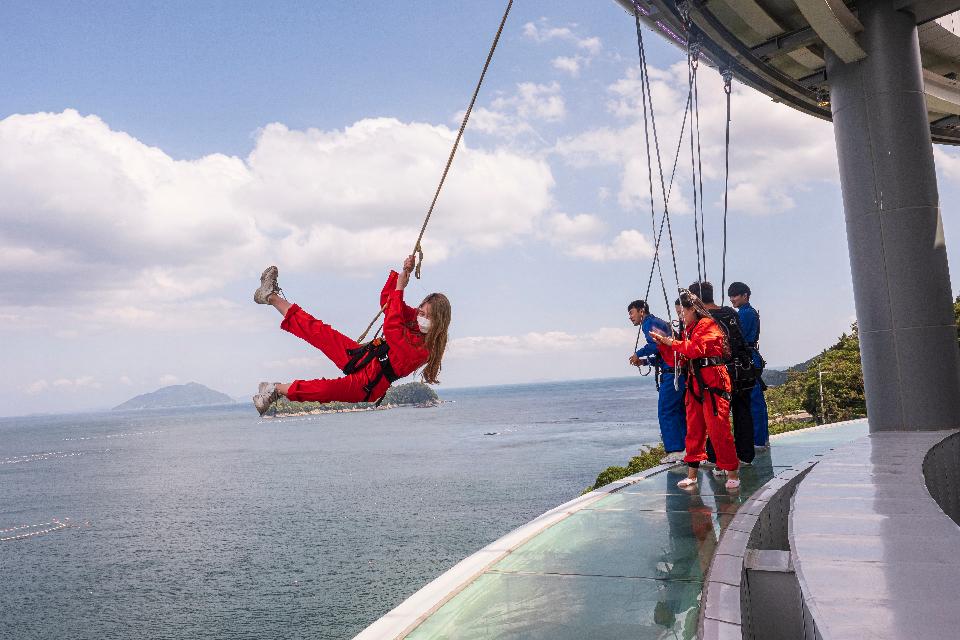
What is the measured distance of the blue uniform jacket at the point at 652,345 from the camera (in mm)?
6848

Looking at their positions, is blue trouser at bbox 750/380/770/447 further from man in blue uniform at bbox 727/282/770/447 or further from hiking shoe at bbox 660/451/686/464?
hiking shoe at bbox 660/451/686/464

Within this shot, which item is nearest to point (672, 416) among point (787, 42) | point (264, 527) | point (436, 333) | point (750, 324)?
point (750, 324)

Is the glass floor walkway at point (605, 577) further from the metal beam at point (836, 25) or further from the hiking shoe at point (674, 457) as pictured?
the metal beam at point (836, 25)

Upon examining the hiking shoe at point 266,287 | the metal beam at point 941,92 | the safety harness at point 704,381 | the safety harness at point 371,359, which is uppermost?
the metal beam at point 941,92

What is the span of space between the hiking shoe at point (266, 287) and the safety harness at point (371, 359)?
0.74 metres

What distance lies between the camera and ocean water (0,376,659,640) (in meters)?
30.9

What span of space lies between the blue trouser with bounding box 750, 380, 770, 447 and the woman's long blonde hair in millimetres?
4104

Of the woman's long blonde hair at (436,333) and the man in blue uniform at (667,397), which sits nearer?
the woman's long blonde hair at (436,333)

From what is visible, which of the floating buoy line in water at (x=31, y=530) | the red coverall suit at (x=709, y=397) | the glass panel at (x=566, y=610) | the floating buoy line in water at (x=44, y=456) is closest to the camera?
the glass panel at (x=566, y=610)

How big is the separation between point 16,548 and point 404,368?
5110cm

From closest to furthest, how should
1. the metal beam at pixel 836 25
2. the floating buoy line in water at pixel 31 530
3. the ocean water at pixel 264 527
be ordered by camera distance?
the metal beam at pixel 836 25 → the ocean water at pixel 264 527 → the floating buoy line in water at pixel 31 530

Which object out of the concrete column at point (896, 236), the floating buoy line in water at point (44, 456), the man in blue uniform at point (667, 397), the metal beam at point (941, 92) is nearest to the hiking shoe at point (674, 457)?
the man in blue uniform at point (667, 397)

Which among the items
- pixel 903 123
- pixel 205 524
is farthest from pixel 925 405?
pixel 205 524

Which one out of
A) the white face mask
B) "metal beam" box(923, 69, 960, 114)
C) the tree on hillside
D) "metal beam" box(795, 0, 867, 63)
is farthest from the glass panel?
the tree on hillside
